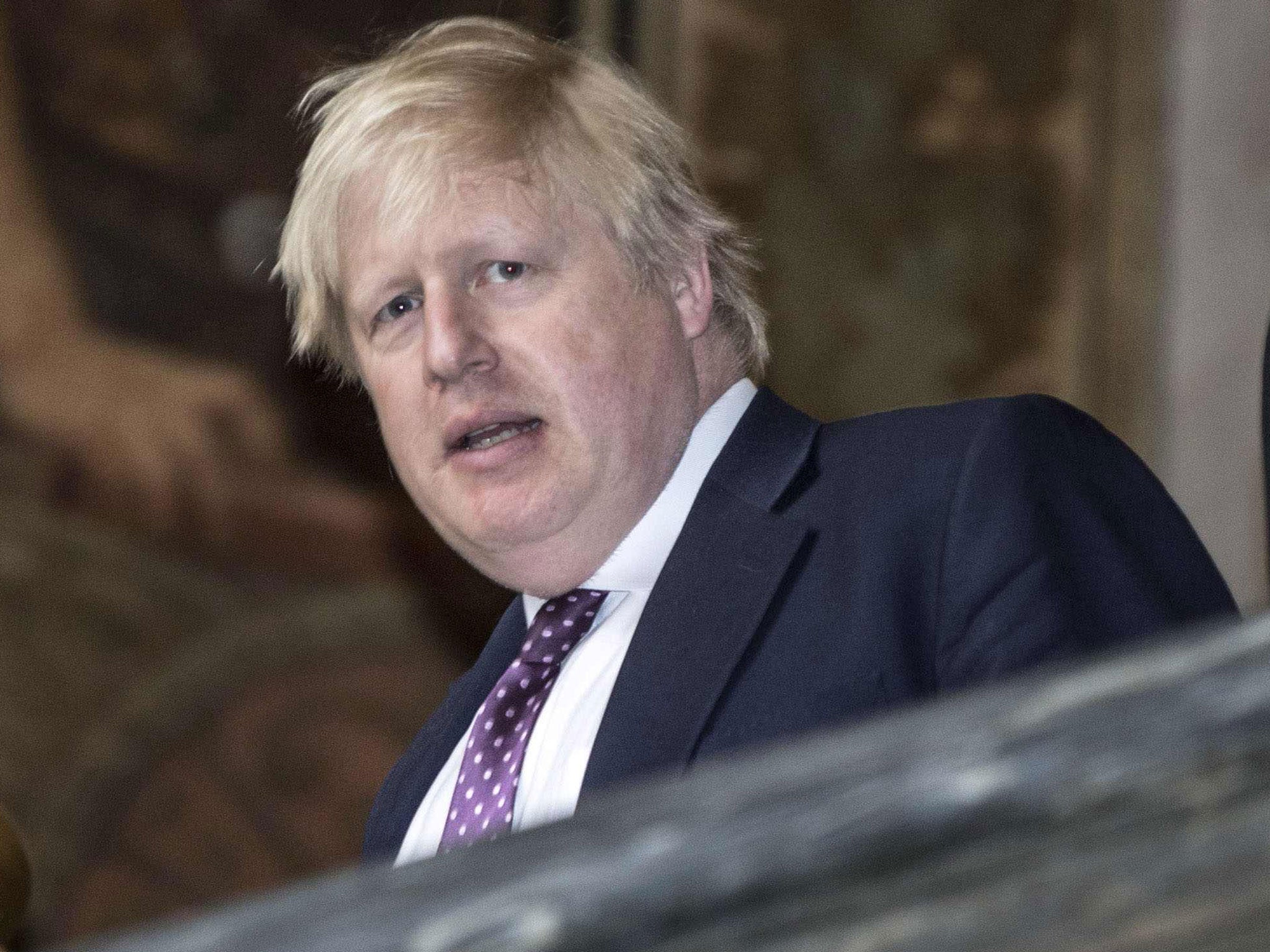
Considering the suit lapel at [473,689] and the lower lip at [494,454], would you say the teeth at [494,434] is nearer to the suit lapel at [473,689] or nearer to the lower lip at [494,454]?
the lower lip at [494,454]

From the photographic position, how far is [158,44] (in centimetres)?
647

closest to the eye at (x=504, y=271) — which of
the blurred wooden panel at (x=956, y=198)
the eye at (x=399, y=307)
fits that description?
the eye at (x=399, y=307)

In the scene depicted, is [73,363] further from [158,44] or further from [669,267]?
[669,267]

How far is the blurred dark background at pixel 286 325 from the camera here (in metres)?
6.39

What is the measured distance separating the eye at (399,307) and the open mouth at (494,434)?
21cm

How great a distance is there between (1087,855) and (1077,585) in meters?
1.26

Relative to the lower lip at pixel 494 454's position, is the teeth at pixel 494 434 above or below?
above

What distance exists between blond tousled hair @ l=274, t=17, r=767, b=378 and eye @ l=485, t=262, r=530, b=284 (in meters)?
0.12

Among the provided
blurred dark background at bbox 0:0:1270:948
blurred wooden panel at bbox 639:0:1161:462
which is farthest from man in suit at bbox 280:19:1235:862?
blurred wooden panel at bbox 639:0:1161:462

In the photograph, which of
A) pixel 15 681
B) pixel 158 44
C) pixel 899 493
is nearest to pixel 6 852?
pixel 899 493


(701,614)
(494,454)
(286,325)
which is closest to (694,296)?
(494,454)

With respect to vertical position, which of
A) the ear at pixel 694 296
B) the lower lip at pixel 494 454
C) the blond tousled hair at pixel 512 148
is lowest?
the lower lip at pixel 494 454

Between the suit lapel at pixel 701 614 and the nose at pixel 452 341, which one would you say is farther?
the nose at pixel 452 341

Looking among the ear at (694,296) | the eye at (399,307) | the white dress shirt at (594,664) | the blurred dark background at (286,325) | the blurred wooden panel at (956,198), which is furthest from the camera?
the blurred wooden panel at (956,198)
